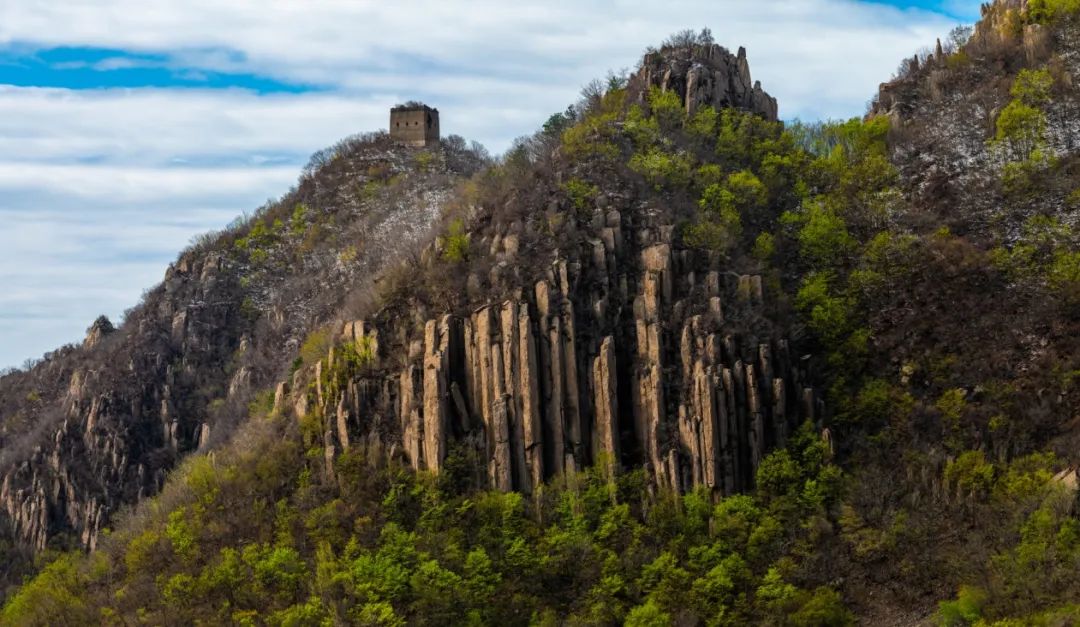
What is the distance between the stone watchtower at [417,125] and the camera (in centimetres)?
18600

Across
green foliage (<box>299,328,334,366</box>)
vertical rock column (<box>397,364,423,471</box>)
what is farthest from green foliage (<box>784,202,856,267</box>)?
green foliage (<box>299,328,334,366</box>)

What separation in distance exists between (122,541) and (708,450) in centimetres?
3871

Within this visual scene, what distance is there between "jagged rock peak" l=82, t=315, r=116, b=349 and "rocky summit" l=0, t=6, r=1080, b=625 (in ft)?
177

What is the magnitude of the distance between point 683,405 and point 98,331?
89.9 metres

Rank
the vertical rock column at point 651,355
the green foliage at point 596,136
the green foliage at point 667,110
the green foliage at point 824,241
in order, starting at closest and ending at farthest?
the vertical rock column at point 651,355, the green foliage at point 596,136, the green foliage at point 824,241, the green foliage at point 667,110

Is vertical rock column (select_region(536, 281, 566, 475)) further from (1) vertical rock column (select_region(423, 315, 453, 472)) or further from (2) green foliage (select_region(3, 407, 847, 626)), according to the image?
(1) vertical rock column (select_region(423, 315, 453, 472))

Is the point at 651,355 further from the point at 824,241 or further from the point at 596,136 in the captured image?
the point at 596,136

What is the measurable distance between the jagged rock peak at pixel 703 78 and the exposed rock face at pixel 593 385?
2791 centimetres

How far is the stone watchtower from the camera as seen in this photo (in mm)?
186000

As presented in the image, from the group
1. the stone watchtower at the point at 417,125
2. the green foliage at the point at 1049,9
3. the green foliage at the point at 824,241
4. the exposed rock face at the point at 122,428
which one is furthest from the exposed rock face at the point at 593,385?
the stone watchtower at the point at 417,125

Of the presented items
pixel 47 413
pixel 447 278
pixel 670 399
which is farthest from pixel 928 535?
pixel 47 413

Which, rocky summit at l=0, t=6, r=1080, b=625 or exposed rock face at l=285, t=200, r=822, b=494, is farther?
exposed rock face at l=285, t=200, r=822, b=494

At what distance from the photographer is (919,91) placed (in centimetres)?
14225

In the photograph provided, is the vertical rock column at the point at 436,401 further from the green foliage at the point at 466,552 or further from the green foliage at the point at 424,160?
the green foliage at the point at 424,160
